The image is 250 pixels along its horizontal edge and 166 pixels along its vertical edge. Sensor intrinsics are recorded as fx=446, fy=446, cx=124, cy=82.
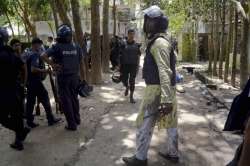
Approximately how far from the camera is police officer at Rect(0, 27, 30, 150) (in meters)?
6.10

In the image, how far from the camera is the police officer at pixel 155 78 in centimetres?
509

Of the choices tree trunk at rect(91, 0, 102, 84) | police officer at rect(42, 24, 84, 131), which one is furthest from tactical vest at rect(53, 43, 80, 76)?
tree trunk at rect(91, 0, 102, 84)

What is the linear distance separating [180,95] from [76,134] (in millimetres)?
5902

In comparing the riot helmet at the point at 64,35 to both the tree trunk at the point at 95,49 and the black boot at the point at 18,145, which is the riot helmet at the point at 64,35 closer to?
the black boot at the point at 18,145

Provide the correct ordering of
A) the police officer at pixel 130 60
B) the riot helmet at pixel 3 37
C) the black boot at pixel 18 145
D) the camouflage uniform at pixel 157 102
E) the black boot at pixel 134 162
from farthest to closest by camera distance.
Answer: the police officer at pixel 130 60
the black boot at pixel 18 145
the riot helmet at pixel 3 37
the black boot at pixel 134 162
the camouflage uniform at pixel 157 102

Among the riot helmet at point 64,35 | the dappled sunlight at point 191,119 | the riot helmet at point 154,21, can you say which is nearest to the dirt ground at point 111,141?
the dappled sunlight at point 191,119

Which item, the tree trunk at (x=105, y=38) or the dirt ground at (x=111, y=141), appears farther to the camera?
the tree trunk at (x=105, y=38)

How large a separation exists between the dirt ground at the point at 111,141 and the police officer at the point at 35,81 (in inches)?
10.9

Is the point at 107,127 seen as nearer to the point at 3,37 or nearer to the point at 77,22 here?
the point at 3,37

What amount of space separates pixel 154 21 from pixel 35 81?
3.24 metres

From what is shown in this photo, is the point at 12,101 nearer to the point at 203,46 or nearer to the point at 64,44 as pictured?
the point at 64,44

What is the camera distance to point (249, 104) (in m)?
2.93

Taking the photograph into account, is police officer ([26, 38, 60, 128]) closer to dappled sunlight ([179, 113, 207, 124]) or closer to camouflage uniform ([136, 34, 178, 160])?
dappled sunlight ([179, 113, 207, 124])

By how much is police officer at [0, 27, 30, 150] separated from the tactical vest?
3.53 feet
